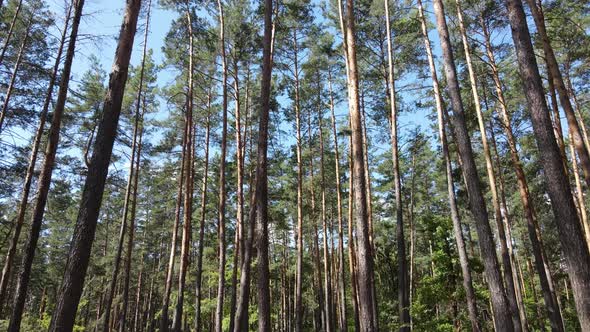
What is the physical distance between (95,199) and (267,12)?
21.6 ft

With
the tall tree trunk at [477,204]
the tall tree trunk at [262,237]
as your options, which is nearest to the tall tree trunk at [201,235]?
the tall tree trunk at [262,237]

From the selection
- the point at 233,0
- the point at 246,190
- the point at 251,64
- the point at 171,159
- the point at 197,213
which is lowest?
the point at 197,213

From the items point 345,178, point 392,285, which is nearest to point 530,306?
point 392,285

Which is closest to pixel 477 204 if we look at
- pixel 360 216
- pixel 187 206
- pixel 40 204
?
pixel 360 216

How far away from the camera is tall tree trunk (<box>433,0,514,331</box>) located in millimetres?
6949

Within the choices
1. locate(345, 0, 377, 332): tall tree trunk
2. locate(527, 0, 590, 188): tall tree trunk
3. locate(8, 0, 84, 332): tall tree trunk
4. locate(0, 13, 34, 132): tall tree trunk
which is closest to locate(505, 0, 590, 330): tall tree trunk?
locate(527, 0, 590, 188): tall tree trunk

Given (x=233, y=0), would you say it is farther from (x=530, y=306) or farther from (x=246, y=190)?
(x=530, y=306)

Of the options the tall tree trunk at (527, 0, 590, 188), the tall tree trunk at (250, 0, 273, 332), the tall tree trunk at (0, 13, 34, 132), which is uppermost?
the tall tree trunk at (0, 13, 34, 132)

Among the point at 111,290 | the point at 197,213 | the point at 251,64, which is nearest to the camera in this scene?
the point at 111,290

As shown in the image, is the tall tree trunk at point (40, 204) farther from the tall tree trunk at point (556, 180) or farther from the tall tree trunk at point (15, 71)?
the tall tree trunk at point (556, 180)

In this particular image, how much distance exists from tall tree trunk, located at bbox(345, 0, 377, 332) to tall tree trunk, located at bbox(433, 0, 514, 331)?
245cm

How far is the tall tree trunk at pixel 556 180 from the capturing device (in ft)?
17.0

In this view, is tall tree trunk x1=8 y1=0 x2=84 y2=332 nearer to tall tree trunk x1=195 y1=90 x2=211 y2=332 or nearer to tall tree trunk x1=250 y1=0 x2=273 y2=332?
tall tree trunk x1=250 y1=0 x2=273 y2=332

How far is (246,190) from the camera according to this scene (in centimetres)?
2231
